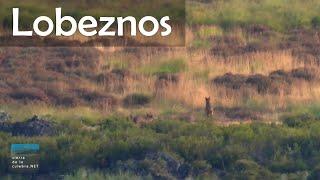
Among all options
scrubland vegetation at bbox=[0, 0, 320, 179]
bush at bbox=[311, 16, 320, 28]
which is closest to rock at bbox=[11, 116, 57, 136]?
scrubland vegetation at bbox=[0, 0, 320, 179]

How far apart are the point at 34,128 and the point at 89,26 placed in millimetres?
10225

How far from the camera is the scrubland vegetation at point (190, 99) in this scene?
16.3m

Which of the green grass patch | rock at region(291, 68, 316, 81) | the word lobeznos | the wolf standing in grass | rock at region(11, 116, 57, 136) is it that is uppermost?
the word lobeznos

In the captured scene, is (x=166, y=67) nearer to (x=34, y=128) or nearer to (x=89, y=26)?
(x=89, y=26)

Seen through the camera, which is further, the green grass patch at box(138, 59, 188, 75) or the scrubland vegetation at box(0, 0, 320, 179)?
the green grass patch at box(138, 59, 188, 75)

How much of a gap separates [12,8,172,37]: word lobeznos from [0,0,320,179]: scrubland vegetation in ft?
2.76

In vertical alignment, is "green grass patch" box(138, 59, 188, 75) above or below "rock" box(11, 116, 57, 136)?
above

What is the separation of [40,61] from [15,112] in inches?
185

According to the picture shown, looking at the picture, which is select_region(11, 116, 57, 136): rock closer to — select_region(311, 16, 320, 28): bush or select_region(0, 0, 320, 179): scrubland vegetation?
select_region(0, 0, 320, 179): scrubland vegetation

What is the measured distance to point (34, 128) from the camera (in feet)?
59.5

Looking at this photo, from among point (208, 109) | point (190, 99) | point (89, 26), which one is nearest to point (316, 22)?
point (89, 26)

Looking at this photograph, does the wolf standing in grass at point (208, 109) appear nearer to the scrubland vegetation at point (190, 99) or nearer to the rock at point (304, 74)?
the scrubland vegetation at point (190, 99)

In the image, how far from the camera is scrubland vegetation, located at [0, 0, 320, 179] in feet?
53.4

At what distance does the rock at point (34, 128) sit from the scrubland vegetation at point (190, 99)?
0.73 ft
